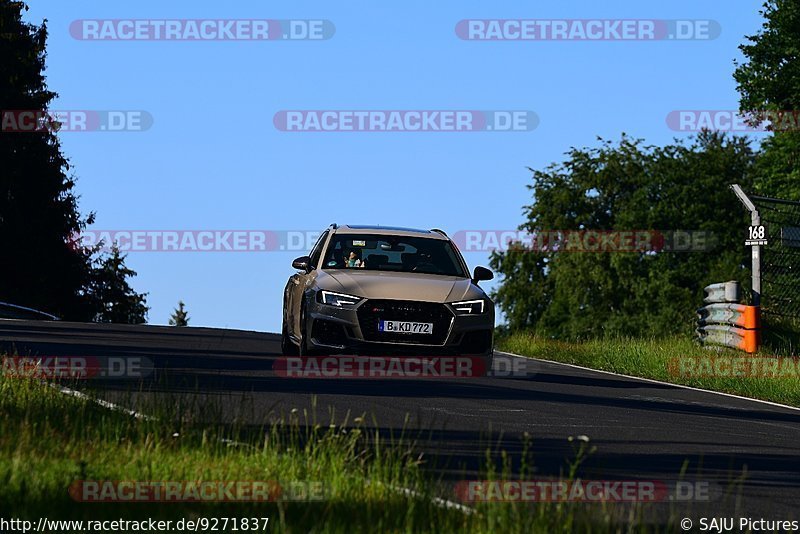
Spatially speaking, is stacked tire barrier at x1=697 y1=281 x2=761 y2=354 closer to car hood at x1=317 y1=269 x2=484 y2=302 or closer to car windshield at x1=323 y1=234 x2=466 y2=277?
car windshield at x1=323 y1=234 x2=466 y2=277

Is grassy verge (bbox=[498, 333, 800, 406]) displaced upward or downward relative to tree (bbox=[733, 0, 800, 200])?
downward

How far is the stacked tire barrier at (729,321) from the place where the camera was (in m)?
24.0

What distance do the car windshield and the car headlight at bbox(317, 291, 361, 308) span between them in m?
1.17

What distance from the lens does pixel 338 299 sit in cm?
1783

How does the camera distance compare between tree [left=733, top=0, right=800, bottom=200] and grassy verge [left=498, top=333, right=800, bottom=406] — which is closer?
grassy verge [left=498, top=333, right=800, bottom=406]

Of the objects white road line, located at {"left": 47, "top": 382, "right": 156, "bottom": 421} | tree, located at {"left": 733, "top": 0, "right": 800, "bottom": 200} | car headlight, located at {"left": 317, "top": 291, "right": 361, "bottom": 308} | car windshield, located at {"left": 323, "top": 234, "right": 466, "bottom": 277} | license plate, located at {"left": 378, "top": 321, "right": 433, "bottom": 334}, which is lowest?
white road line, located at {"left": 47, "top": 382, "right": 156, "bottom": 421}

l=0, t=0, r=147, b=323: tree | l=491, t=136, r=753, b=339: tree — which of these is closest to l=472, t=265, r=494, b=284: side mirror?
l=0, t=0, r=147, b=323: tree

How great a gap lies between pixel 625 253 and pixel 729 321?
169ft

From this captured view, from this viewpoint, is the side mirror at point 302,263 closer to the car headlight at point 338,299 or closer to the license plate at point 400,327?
the car headlight at point 338,299

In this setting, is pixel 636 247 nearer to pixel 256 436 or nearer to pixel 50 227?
pixel 50 227

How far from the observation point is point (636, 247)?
3007 inches

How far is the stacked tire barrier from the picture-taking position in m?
24.0

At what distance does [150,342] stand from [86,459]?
1595cm

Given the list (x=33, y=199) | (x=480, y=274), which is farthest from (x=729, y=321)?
(x=33, y=199)
